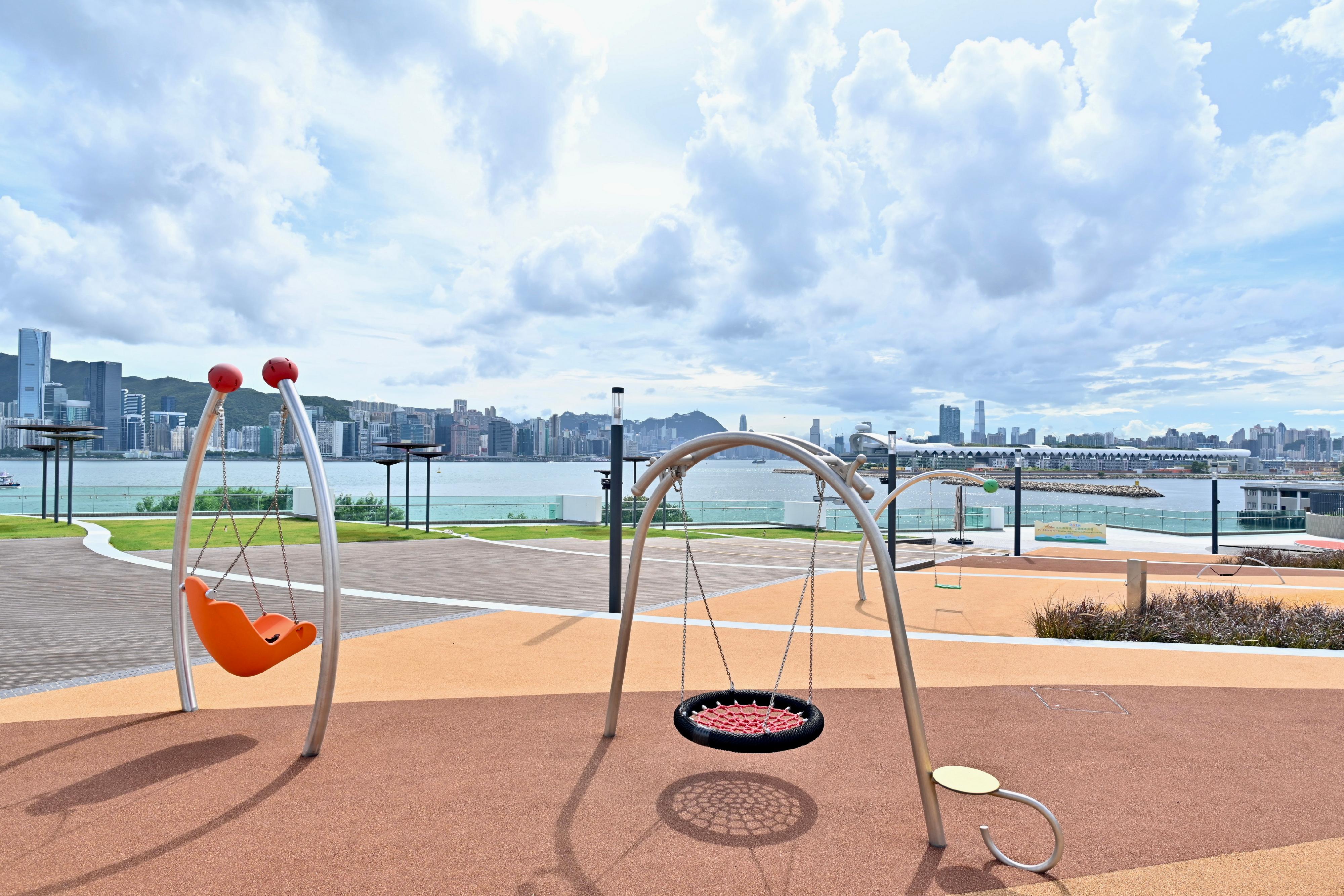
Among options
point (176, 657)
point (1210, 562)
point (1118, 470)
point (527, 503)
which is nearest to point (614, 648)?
point (176, 657)

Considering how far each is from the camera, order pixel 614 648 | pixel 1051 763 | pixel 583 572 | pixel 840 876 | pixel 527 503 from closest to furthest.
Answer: pixel 840 876 < pixel 1051 763 < pixel 614 648 < pixel 583 572 < pixel 527 503

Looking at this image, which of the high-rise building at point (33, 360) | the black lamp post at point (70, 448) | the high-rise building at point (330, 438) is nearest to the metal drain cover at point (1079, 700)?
the black lamp post at point (70, 448)

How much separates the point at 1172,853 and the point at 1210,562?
18356mm

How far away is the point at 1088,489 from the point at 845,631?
11016 centimetres

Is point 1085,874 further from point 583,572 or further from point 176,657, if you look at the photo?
point 583,572

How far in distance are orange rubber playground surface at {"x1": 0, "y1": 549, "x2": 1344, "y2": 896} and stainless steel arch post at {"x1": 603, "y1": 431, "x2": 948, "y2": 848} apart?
27 cm

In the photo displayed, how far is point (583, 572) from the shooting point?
1444cm

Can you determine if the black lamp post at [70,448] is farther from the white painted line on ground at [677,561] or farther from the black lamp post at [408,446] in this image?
the white painted line on ground at [677,561]

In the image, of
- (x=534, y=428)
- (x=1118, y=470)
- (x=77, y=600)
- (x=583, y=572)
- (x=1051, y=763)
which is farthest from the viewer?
(x=534, y=428)

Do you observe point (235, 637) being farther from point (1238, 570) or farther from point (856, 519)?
point (1238, 570)

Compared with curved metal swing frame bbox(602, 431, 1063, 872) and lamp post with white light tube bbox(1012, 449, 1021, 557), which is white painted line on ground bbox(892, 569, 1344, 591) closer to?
lamp post with white light tube bbox(1012, 449, 1021, 557)

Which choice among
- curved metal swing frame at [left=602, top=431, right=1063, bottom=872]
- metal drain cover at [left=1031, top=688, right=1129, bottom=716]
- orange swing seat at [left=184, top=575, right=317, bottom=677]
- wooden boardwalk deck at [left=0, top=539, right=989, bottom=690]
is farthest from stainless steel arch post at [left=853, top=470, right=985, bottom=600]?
orange swing seat at [left=184, top=575, right=317, bottom=677]

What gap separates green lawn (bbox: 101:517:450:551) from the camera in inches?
714

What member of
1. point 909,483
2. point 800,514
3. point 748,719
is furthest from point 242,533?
point 748,719
